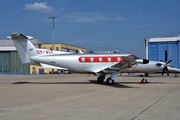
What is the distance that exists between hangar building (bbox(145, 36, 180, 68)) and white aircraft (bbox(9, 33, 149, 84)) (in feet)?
134

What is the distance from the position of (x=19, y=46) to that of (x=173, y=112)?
18.5 metres

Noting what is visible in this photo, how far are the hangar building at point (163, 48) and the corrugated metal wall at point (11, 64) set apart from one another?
121ft

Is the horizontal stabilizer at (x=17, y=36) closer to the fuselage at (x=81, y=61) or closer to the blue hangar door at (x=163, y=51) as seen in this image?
the fuselage at (x=81, y=61)

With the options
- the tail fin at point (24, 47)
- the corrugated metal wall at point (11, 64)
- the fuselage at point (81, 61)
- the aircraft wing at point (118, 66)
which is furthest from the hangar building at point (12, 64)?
the aircraft wing at point (118, 66)

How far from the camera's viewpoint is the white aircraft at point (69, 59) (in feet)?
80.9

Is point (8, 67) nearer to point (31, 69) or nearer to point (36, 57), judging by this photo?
point (31, 69)

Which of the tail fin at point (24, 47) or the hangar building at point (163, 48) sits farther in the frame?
the hangar building at point (163, 48)

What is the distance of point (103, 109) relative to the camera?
10281 mm

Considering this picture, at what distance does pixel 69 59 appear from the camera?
25.6m

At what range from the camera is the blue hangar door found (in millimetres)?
64188

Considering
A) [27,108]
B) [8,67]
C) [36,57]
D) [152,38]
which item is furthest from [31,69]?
[27,108]

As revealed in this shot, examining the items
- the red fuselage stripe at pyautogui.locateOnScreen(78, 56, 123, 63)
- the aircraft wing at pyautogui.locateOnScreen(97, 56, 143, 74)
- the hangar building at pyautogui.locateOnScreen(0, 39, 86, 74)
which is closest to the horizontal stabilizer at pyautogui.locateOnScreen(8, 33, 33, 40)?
the red fuselage stripe at pyautogui.locateOnScreen(78, 56, 123, 63)

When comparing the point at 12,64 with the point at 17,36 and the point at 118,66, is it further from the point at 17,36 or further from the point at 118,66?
the point at 118,66

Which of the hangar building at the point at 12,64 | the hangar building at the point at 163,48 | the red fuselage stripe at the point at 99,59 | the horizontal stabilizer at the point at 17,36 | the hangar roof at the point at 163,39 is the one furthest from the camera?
the hangar building at the point at 12,64
